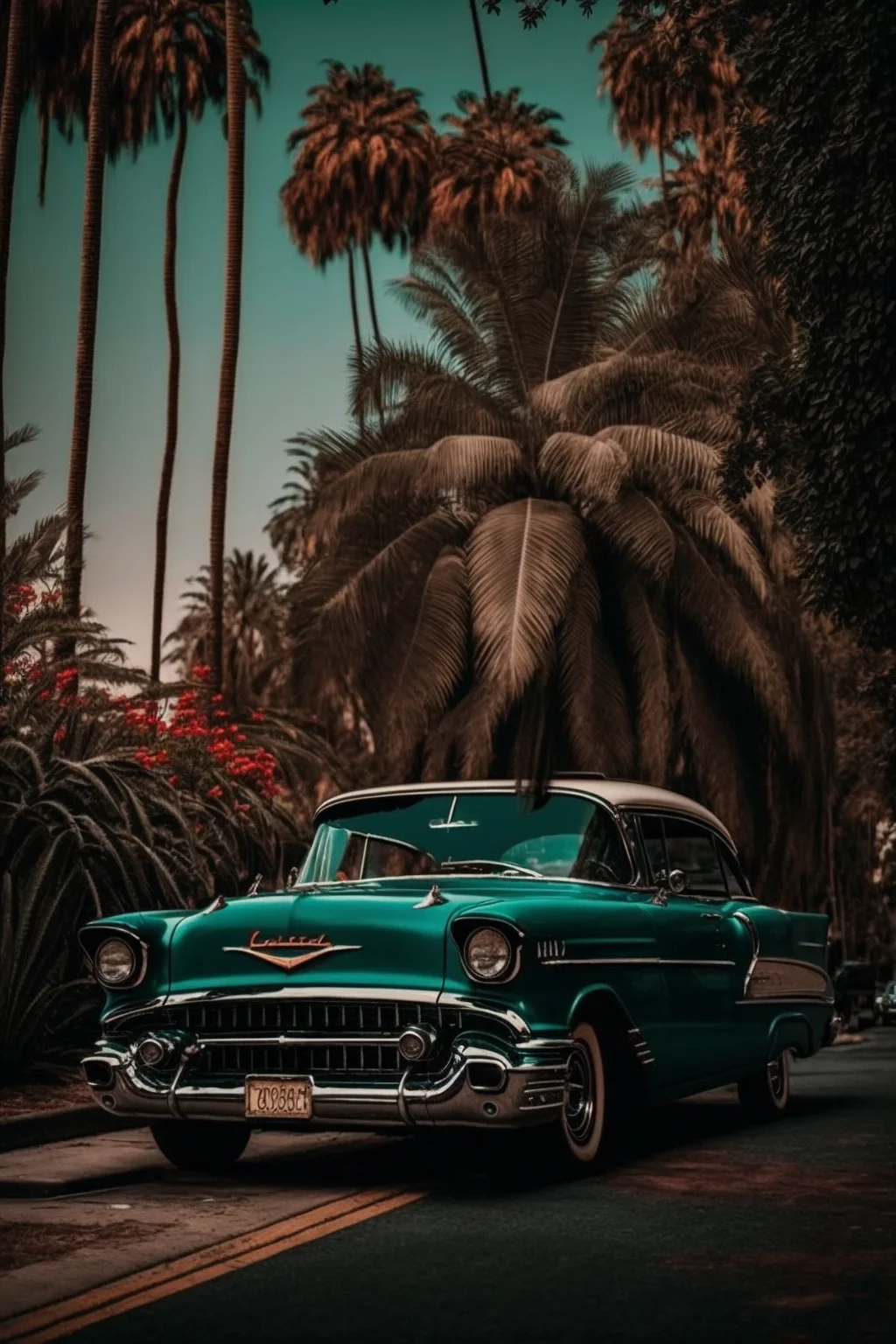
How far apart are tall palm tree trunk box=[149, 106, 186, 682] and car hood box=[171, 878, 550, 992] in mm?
32165

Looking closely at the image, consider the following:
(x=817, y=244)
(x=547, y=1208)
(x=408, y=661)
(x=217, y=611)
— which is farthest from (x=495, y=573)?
(x=547, y=1208)

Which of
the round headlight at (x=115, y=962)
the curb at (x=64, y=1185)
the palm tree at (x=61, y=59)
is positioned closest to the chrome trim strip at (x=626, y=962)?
the round headlight at (x=115, y=962)

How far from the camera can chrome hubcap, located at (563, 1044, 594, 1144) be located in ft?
29.7

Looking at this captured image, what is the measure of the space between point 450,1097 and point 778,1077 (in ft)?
14.8

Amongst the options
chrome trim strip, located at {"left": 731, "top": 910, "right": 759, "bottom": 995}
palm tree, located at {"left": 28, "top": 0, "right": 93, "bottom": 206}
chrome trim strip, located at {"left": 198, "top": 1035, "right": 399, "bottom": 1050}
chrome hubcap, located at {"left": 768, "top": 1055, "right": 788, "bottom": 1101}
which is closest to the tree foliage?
chrome hubcap, located at {"left": 768, "top": 1055, "right": 788, "bottom": 1101}

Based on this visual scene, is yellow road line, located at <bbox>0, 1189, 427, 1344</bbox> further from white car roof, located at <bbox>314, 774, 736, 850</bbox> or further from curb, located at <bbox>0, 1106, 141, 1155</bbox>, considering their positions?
white car roof, located at <bbox>314, 774, 736, 850</bbox>

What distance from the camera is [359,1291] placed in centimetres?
659

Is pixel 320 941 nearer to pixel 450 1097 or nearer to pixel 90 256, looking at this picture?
pixel 450 1097

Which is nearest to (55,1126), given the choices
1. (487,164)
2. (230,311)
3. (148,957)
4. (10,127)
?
(148,957)

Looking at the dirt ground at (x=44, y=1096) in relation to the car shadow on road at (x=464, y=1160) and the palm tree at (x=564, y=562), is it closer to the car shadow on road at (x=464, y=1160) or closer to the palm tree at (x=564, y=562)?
the car shadow on road at (x=464, y=1160)

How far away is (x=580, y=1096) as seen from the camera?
30.0 feet

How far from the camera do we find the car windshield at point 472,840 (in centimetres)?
989

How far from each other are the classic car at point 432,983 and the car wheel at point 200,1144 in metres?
0.01

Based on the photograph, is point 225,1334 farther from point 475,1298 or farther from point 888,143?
point 888,143
